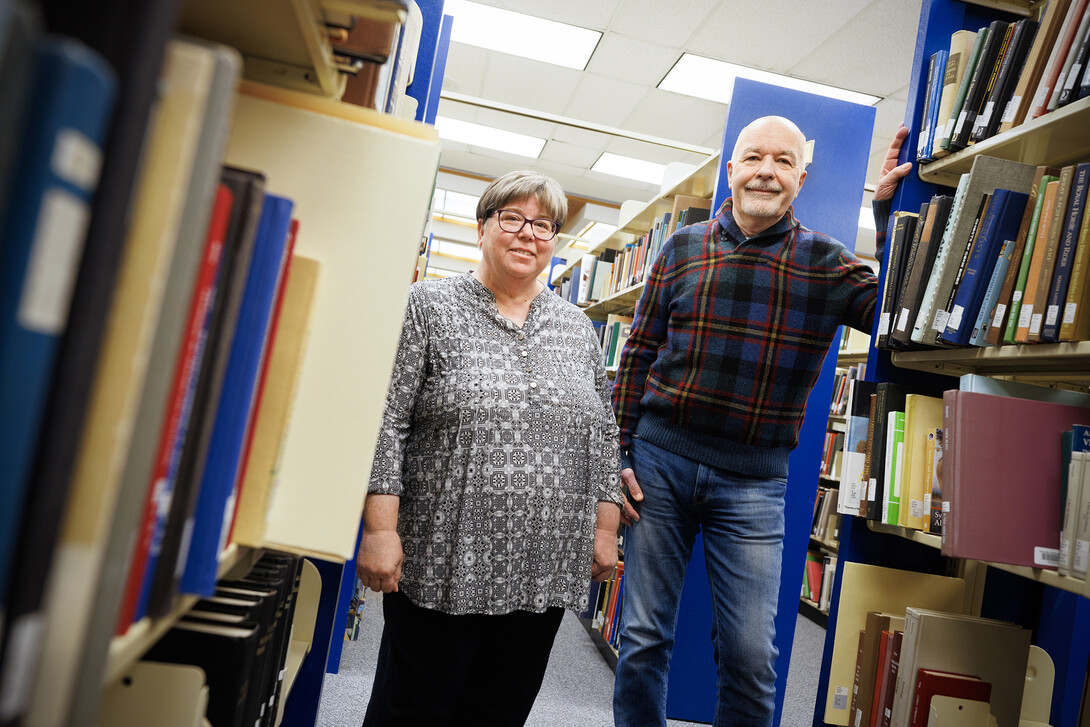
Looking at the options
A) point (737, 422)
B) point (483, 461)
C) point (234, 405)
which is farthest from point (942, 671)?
point (234, 405)

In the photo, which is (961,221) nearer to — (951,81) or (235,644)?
(951,81)

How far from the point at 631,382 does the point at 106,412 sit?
1614 mm

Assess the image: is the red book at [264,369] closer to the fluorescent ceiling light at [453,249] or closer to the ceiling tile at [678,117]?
the ceiling tile at [678,117]

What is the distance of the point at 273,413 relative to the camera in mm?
576

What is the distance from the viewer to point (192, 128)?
0.35 m

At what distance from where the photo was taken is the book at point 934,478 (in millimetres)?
1382

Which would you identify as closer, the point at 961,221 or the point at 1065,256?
the point at 1065,256

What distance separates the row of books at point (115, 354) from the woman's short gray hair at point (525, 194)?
0.98m

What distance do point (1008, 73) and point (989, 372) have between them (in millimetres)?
618

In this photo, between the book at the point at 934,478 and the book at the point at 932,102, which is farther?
the book at the point at 932,102

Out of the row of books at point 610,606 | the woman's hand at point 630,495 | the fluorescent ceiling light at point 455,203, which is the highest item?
the fluorescent ceiling light at point 455,203

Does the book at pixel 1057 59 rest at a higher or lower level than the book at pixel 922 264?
higher

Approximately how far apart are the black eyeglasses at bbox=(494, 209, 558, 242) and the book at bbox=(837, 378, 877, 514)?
74 centimetres

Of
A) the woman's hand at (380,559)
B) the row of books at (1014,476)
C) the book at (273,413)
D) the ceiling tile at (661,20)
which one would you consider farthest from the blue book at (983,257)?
the ceiling tile at (661,20)
